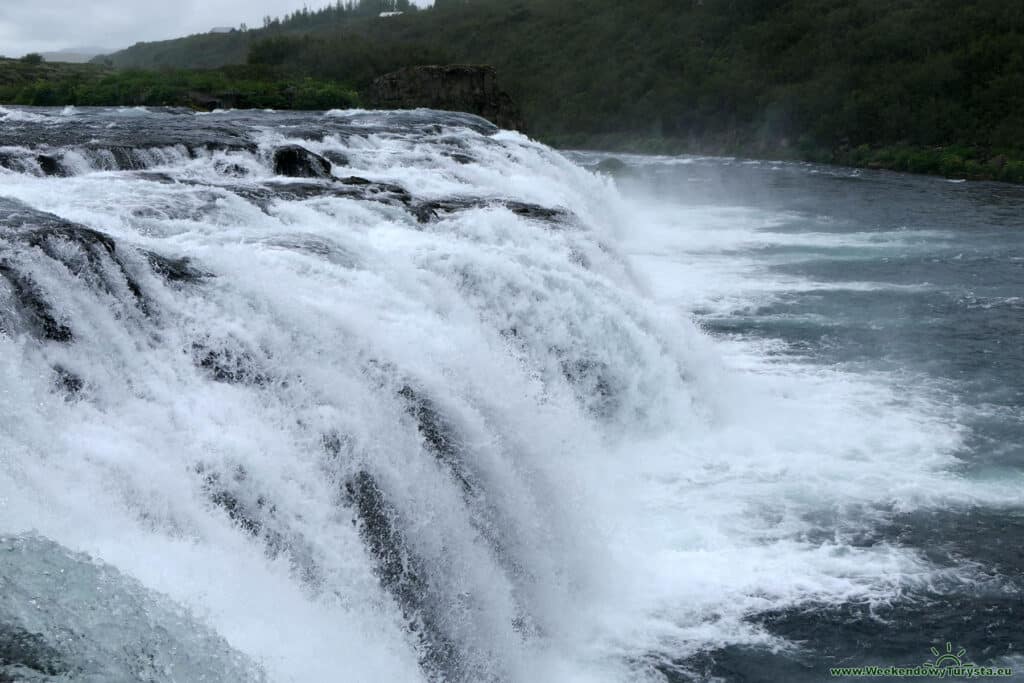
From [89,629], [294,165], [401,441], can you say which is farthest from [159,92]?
[89,629]

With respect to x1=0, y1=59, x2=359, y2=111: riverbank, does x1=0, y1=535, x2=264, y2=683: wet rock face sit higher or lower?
lower

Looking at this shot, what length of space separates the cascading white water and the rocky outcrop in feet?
91.9

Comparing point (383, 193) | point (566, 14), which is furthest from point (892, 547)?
point (566, 14)

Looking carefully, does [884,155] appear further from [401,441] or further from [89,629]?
[89,629]

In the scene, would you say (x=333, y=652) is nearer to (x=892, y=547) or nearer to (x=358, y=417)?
(x=358, y=417)

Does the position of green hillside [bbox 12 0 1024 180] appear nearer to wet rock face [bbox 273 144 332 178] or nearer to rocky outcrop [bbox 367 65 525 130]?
rocky outcrop [bbox 367 65 525 130]

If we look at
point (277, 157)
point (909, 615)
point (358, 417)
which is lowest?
point (909, 615)

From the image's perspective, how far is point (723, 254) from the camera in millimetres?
19531

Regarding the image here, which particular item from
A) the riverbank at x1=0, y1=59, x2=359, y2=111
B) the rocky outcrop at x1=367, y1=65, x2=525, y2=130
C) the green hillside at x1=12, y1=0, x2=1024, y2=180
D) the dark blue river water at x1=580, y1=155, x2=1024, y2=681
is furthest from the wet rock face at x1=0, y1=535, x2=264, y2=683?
the rocky outcrop at x1=367, y1=65, x2=525, y2=130

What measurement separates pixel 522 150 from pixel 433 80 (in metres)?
19.6

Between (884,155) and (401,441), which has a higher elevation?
(401,441)

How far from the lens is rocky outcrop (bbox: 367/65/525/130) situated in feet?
127

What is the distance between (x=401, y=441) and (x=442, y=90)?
3413 centimetres

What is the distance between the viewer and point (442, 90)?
3869 centimetres
